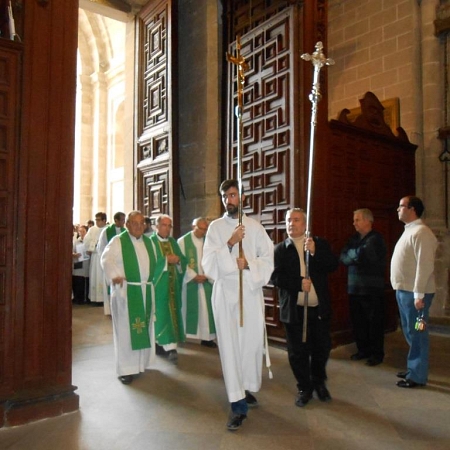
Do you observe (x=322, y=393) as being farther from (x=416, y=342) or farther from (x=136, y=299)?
(x=136, y=299)

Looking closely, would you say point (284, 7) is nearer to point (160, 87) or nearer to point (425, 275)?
point (160, 87)

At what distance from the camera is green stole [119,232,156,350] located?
4281 mm

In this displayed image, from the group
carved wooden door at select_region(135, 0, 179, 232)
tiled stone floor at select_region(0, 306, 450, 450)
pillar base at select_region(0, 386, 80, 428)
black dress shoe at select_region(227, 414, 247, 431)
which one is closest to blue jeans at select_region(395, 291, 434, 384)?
tiled stone floor at select_region(0, 306, 450, 450)

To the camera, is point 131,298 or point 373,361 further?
point 373,361

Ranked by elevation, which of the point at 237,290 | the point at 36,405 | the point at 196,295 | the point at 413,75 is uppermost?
the point at 413,75

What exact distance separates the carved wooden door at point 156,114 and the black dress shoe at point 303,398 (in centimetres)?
407

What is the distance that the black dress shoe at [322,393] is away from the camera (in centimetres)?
359

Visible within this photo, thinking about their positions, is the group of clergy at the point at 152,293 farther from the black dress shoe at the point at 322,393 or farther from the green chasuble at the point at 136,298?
the black dress shoe at the point at 322,393

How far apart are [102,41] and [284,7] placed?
990 centimetres

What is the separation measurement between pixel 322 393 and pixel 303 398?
19 cm

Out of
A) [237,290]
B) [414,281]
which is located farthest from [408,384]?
[237,290]

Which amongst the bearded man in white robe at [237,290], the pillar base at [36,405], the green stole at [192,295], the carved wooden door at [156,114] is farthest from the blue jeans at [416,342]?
the carved wooden door at [156,114]

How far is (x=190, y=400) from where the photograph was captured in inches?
144

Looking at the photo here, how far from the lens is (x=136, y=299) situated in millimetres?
4367
